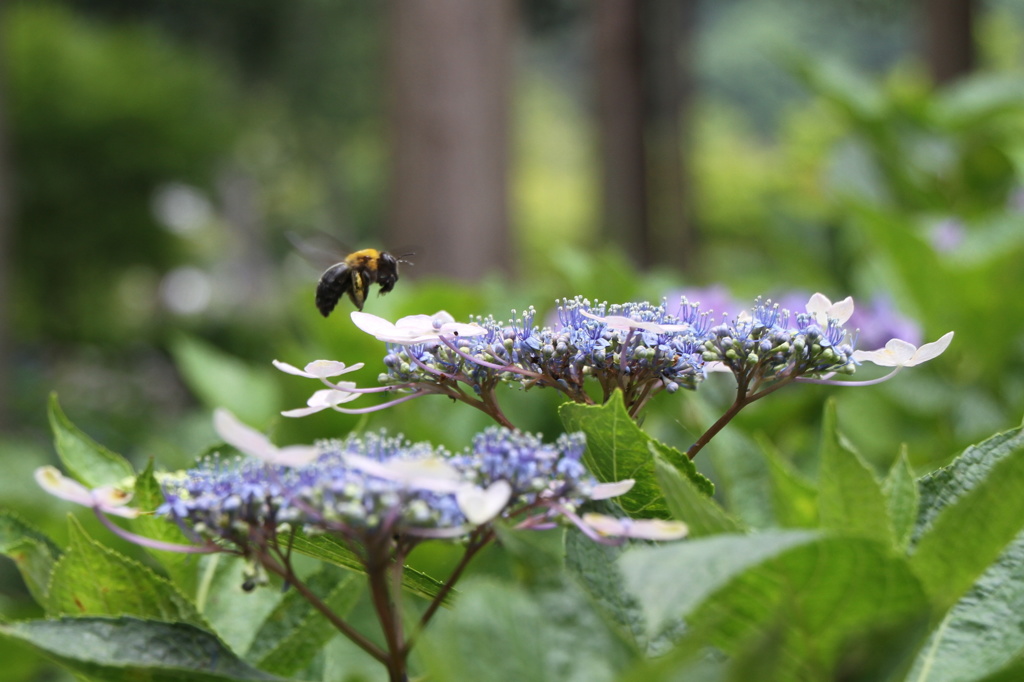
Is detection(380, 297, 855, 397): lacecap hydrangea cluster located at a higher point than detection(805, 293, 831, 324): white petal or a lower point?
lower

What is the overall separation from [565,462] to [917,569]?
261mm

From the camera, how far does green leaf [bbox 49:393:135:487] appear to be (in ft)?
4.02

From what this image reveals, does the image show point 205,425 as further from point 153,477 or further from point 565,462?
point 565,462

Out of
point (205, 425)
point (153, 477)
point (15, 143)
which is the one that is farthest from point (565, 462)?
point (15, 143)

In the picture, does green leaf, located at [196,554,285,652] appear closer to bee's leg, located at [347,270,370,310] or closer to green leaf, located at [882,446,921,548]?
bee's leg, located at [347,270,370,310]

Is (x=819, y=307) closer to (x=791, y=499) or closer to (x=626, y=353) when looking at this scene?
(x=626, y=353)

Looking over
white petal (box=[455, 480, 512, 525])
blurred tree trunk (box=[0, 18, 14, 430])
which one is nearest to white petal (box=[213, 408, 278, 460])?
white petal (box=[455, 480, 512, 525])

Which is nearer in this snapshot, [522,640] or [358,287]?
[522,640]

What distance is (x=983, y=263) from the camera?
2518 millimetres

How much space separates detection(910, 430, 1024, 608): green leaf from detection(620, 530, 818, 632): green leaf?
0.52ft

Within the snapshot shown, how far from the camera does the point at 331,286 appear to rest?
1688mm

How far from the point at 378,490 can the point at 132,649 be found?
245 millimetres

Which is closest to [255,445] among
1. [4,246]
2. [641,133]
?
[4,246]

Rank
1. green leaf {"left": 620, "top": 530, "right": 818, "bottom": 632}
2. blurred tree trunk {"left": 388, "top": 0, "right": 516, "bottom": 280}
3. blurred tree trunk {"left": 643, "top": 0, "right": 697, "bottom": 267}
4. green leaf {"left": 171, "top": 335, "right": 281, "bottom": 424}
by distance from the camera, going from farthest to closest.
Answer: blurred tree trunk {"left": 643, "top": 0, "right": 697, "bottom": 267} → blurred tree trunk {"left": 388, "top": 0, "right": 516, "bottom": 280} → green leaf {"left": 171, "top": 335, "right": 281, "bottom": 424} → green leaf {"left": 620, "top": 530, "right": 818, "bottom": 632}
